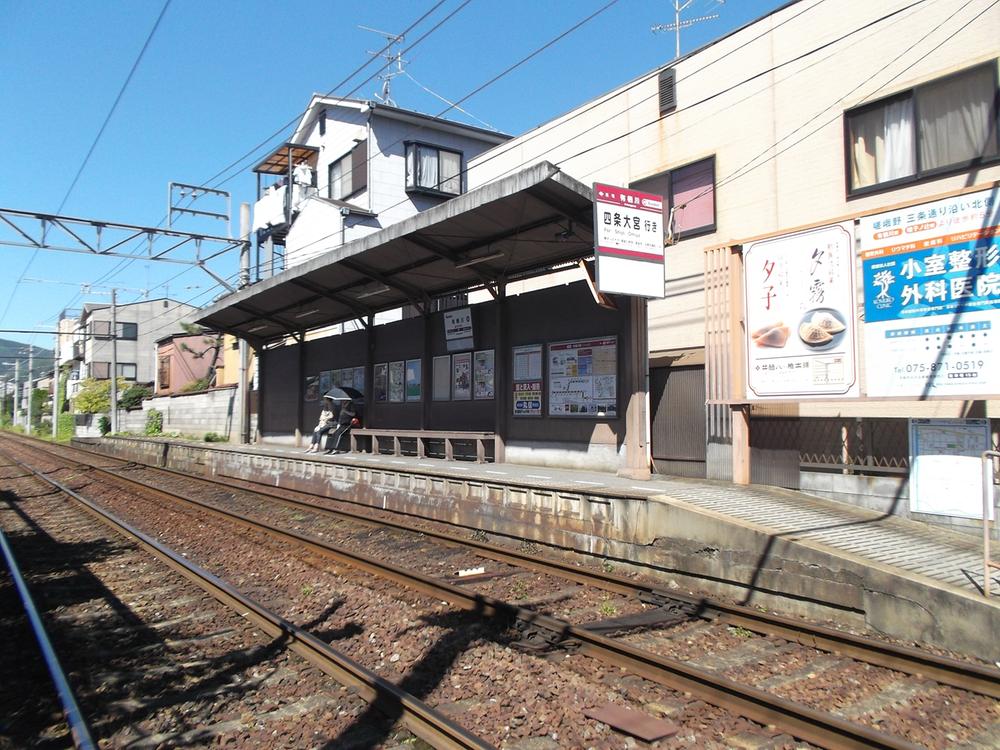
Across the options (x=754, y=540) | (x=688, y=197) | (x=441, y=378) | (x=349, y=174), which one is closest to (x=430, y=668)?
(x=754, y=540)

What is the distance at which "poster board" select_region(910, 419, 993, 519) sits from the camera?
822cm

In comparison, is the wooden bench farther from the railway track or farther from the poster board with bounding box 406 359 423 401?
the railway track

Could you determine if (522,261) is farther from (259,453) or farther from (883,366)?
(259,453)

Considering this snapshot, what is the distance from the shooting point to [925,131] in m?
12.1

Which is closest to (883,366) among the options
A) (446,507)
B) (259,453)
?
(446,507)

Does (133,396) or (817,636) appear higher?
(133,396)

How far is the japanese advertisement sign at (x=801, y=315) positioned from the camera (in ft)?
30.4

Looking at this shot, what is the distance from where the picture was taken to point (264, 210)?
119ft

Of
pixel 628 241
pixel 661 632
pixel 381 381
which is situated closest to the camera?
pixel 661 632

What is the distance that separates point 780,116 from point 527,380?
7.42 meters

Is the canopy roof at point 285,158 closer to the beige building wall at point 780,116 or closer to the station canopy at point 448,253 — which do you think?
the station canopy at point 448,253

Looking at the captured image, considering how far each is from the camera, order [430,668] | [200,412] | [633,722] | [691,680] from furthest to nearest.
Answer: [200,412] → [430,668] → [691,680] → [633,722]

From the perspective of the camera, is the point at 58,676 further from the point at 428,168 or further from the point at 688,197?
the point at 428,168

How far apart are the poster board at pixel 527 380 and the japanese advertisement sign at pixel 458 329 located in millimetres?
1533
